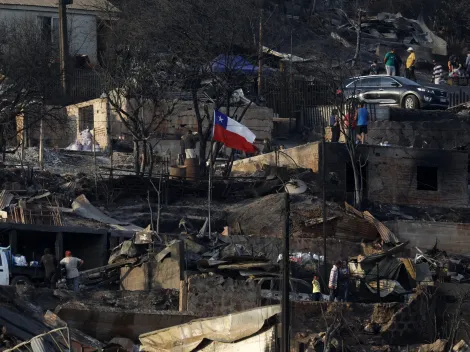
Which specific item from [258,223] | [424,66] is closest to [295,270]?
[258,223]

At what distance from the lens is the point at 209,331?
3325cm

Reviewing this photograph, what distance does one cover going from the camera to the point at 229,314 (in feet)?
110

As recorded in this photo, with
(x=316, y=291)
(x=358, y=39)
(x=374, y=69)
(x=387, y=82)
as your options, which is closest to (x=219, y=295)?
(x=316, y=291)

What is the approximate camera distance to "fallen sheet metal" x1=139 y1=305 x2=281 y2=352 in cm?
3294

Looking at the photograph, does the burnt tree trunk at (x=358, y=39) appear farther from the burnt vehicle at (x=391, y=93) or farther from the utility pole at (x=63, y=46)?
the utility pole at (x=63, y=46)

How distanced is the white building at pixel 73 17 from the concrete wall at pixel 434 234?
58.0ft

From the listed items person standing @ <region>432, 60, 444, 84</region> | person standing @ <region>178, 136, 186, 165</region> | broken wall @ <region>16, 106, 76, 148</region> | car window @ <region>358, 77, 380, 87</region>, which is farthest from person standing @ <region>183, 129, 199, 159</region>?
person standing @ <region>432, 60, 444, 84</region>

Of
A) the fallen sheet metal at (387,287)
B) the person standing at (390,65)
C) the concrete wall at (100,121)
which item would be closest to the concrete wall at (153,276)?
the fallen sheet metal at (387,287)

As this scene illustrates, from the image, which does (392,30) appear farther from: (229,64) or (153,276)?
(153,276)

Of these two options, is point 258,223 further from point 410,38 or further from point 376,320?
point 410,38

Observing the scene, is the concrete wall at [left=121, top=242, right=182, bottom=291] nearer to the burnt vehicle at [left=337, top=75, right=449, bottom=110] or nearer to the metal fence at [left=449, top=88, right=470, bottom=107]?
the burnt vehicle at [left=337, top=75, right=449, bottom=110]

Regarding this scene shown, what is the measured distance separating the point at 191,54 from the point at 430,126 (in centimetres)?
701

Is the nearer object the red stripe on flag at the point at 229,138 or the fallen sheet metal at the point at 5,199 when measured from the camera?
the fallen sheet metal at the point at 5,199

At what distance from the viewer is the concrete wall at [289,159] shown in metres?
46.6
